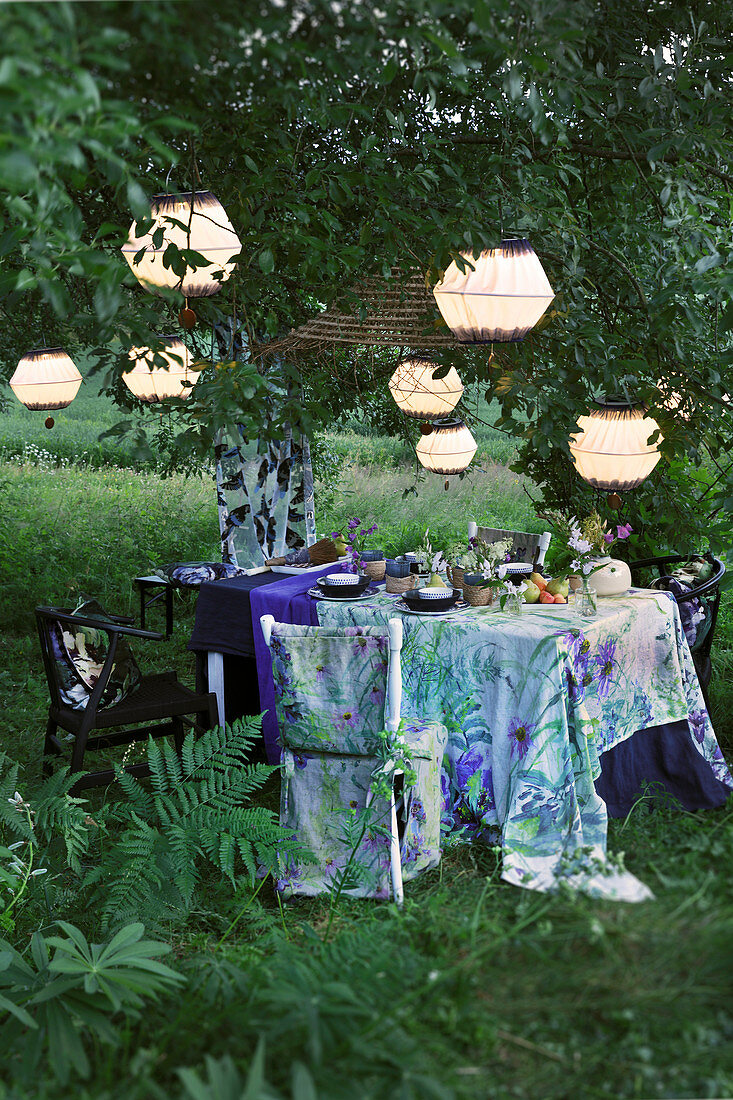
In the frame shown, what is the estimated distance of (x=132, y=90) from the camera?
4.75 feet

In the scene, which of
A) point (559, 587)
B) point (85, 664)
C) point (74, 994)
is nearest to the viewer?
point (74, 994)

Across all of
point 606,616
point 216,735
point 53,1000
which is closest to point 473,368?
point 606,616

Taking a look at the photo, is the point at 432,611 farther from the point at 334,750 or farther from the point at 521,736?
the point at 334,750

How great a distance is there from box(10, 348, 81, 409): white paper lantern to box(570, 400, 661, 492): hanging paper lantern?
130 inches

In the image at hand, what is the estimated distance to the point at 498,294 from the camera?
103 inches

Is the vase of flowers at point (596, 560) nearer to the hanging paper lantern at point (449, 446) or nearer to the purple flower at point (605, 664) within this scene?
the purple flower at point (605, 664)

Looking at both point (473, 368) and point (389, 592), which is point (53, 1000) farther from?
point (473, 368)

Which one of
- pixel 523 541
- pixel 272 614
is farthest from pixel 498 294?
pixel 523 541

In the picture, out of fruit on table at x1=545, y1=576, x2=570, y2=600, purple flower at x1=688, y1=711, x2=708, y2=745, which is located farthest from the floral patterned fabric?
purple flower at x1=688, y1=711, x2=708, y2=745

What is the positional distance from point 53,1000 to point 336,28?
1837mm

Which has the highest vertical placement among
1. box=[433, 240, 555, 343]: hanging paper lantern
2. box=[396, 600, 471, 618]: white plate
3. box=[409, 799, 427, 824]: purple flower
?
box=[433, 240, 555, 343]: hanging paper lantern

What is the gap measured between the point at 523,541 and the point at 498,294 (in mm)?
2266

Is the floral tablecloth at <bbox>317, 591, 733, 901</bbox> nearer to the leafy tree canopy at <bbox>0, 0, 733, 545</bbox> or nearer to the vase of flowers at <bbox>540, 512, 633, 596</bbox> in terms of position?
the vase of flowers at <bbox>540, 512, 633, 596</bbox>

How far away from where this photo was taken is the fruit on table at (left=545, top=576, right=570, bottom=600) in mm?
3656
